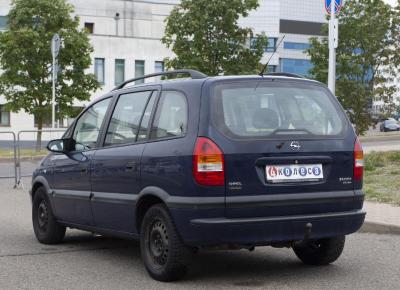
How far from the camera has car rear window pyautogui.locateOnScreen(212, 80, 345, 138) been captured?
629cm

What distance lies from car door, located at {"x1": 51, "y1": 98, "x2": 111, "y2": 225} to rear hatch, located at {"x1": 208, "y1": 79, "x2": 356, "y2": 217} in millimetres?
1942

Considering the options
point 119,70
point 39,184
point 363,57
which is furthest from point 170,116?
point 119,70

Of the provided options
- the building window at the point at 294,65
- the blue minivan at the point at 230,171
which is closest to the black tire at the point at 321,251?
the blue minivan at the point at 230,171

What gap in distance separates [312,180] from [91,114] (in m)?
2.81

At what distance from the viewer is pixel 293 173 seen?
631 centimetres

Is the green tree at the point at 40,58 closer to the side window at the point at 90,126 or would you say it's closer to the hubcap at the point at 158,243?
the side window at the point at 90,126

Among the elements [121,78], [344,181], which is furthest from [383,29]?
[121,78]

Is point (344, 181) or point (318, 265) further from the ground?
point (344, 181)

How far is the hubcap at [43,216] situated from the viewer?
29.0ft

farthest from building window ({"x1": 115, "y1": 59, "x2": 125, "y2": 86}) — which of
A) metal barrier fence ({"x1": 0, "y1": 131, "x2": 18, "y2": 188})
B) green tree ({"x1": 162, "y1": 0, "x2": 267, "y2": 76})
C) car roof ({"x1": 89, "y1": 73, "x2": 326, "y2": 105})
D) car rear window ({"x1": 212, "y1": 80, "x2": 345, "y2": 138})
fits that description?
car rear window ({"x1": 212, "y1": 80, "x2": 345, "y2": 138})

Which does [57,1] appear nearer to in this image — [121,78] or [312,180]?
[121,78]

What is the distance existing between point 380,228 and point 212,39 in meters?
27.9

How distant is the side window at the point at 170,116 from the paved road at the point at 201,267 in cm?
126

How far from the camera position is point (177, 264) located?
20.7ft
